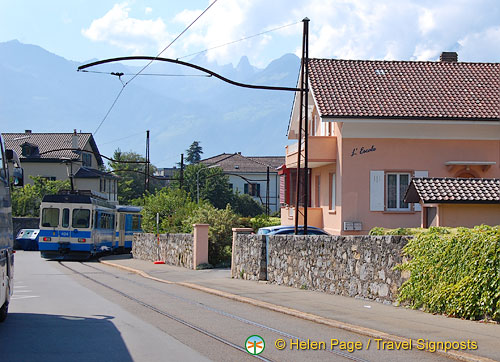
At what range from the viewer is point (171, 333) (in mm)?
10562

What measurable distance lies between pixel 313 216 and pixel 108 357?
24.3 metres

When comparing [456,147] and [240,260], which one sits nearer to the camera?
[240,260]

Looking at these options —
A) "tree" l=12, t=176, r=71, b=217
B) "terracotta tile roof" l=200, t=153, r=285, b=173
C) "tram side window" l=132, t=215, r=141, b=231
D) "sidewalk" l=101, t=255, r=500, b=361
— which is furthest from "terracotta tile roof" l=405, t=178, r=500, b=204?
"terracotta tile roof" l=200, t=153, r=285, b=173

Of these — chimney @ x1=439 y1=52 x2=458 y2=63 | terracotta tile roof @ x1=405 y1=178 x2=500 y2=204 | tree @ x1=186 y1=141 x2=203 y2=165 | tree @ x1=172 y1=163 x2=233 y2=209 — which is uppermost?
tree @ x1=186 y1=141 x2=203 y2=165

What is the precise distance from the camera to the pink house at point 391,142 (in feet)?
95.8

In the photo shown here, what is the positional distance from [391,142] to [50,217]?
1793 cm

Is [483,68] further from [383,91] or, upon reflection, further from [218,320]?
[218,320]

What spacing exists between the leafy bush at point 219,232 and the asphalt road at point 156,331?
12611 mm

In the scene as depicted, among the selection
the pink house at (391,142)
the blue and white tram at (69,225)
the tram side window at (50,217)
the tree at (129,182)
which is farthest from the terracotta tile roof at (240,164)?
the pink house at (391,142)

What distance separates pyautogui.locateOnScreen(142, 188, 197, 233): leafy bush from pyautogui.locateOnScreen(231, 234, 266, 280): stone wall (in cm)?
1434

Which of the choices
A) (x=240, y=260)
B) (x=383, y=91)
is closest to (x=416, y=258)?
(x=240, y=260)

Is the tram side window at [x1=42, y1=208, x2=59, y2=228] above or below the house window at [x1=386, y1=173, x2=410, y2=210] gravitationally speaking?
below

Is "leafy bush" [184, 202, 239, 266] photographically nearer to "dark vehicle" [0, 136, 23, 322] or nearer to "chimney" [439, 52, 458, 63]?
"chimney" [439, 52, 458, 63]

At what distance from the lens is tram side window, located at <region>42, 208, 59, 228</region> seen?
36.5 m
